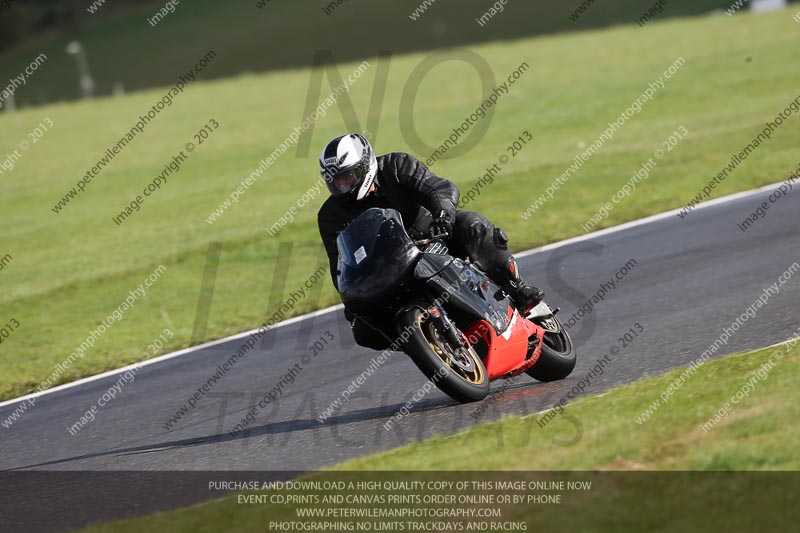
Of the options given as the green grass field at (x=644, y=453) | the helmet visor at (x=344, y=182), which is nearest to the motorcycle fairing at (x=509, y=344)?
the green grass field at (x=644, y=453)

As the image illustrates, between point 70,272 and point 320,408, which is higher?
point 320,408

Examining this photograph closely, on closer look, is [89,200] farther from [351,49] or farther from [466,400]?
[351,49]

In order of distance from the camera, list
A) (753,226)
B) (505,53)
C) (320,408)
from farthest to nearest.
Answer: (505,53) < (753,226) < (320,408)

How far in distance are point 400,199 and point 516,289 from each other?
108 cm

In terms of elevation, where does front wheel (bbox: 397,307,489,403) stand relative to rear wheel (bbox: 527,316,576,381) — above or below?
above

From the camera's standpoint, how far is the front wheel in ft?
22.2

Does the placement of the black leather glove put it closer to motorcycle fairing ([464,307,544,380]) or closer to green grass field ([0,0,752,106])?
motorcycle fairing ([464,307,544,380])

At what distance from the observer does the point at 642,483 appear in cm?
513

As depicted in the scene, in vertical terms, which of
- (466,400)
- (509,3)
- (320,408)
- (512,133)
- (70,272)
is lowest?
→ (509,3)

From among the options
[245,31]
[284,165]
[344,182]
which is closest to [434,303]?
Answer: [344,182]

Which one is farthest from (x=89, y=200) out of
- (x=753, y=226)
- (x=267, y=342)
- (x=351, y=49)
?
(x=351, y=49)

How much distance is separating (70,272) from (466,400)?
38.5 feet

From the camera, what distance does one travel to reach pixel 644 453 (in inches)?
217

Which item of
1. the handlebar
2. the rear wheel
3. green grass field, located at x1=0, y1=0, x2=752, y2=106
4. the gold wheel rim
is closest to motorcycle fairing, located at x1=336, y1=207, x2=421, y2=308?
the handlebar
